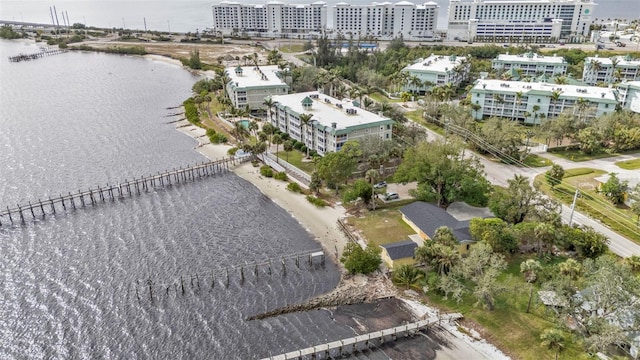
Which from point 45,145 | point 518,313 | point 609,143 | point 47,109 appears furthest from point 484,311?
point 47,109

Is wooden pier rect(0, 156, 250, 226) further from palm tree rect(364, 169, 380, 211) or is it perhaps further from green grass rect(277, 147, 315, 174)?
palm tree rect(364, 169, 380, 211)

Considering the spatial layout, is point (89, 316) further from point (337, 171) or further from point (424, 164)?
point (424, 164)

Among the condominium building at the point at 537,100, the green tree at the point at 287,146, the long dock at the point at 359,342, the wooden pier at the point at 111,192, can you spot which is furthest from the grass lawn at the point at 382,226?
the condominium building at the point at 537,100

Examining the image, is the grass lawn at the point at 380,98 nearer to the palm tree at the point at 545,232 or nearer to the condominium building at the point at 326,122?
the condominium building at the point at 326,122

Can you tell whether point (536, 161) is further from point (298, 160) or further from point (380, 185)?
point (298, 160)

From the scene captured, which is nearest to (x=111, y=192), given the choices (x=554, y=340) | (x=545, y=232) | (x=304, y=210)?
(x=304, y=210)

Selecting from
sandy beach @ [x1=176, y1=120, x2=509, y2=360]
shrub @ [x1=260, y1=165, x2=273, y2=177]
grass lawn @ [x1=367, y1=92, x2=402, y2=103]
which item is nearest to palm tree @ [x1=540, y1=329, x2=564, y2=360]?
sandy beach @ [x1=176, y1=120, x2=509, y2=360]

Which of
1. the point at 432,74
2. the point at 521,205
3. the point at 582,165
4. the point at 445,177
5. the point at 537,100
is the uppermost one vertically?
the point at 432,74
